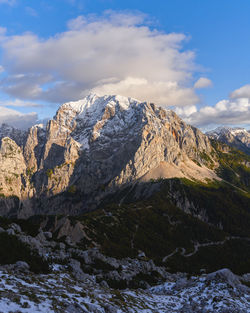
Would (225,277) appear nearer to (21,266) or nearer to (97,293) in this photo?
(97,293)

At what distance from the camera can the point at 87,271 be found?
2281 inches

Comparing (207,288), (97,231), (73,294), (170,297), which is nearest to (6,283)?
(73,294)

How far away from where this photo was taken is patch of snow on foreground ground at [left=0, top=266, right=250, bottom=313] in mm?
25312

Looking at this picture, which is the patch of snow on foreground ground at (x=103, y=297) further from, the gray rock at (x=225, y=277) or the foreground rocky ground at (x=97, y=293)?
the gray rock at (x=225, y=277)

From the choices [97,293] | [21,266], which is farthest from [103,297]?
[21,266]

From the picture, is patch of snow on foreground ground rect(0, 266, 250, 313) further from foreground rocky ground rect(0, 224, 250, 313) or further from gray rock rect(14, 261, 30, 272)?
gray rock rect(14, 261, 30, 272)

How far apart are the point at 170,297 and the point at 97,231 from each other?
142 metres

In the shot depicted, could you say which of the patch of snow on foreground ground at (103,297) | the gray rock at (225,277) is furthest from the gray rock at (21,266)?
the gray rock at (225,277)

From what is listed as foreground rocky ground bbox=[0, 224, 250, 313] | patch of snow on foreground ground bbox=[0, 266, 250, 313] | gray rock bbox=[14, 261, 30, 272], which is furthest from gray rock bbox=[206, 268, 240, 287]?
gray rock bbox=[14, 261, 30, 272]

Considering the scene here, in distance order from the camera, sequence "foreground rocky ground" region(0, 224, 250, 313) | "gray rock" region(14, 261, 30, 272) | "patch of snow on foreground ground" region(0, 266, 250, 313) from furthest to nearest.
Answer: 1. "gray rock" region(14, 261, 30, 272)
2. "foreground rocky ground" region(0, 224, 250, 313)
3. "patch of snow on foreground ground" region(0, 266, 250, 313)

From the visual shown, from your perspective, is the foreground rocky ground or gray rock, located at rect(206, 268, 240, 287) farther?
gray rock, located at rect(206, 268, 240, 287)

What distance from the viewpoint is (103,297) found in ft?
115

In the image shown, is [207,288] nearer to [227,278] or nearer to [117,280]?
[227,278]

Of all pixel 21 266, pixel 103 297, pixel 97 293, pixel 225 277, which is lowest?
pixel 225 277
